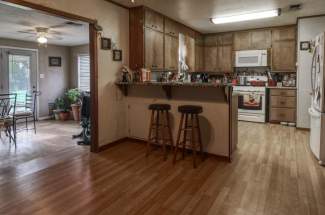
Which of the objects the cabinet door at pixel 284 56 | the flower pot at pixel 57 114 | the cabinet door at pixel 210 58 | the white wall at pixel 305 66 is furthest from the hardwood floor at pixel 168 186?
the flower pot at pixel 57 114

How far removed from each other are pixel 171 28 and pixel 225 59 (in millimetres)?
2285

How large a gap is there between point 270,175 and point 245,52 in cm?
426

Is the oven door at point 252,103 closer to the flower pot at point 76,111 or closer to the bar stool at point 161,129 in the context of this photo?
the bar stool at point 161,129

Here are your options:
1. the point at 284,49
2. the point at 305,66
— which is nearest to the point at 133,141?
the point at 305,66

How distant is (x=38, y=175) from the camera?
2.95 metres

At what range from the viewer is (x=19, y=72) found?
6.69m

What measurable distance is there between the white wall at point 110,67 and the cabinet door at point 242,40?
3.48m

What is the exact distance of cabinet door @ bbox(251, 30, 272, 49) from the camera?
6201 millimetres

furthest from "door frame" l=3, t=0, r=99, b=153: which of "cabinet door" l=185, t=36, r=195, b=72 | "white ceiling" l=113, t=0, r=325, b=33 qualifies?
"cabinet door" l=185, t=36, r=195, b=72

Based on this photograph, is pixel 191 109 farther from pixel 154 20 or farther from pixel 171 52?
pixel 171 52

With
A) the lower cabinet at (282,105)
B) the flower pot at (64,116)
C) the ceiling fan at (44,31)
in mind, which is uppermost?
the ceiling fan at (44,31)

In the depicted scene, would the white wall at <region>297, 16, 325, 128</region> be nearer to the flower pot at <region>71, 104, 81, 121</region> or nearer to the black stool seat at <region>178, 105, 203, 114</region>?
the black stool seat at <region>178, 105, 203, 114</region>

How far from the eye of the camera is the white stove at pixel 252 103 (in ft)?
19.8

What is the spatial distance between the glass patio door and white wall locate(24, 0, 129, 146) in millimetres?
3639
